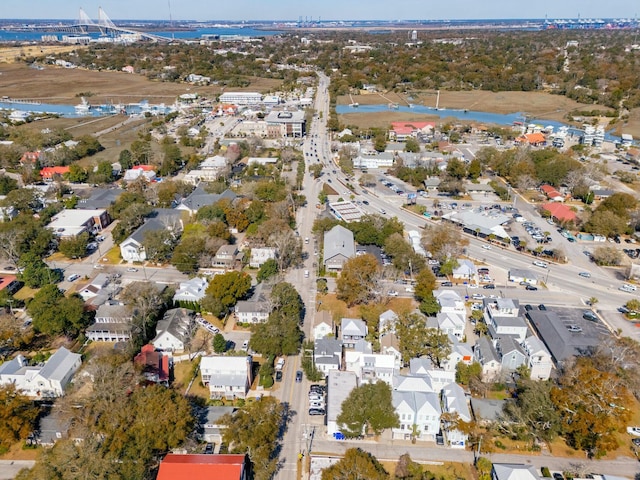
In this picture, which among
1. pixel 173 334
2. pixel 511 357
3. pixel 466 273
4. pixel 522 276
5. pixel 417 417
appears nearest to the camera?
pixel 417 417

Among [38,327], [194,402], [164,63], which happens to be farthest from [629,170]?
[164,63]

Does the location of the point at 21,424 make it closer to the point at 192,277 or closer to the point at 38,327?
the point at 38,327

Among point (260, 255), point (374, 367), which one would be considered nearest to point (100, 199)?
point (260, 255)

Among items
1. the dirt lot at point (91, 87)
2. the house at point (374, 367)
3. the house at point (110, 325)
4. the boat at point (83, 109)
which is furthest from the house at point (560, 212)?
the boat at point (83, 109)

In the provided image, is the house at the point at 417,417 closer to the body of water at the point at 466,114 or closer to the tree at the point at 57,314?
the tree at the point at 57,314

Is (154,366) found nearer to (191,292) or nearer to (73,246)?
(191,292)

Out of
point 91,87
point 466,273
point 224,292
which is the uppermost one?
point 91,87

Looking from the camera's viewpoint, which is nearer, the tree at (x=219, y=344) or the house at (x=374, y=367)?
the house at (x=374, y=367)
